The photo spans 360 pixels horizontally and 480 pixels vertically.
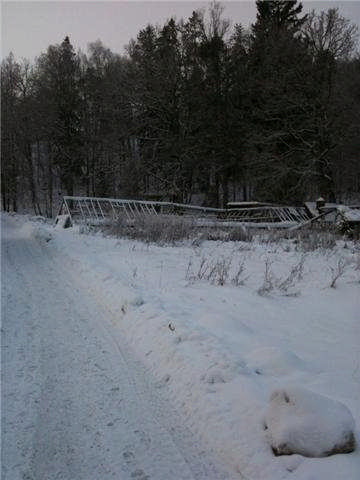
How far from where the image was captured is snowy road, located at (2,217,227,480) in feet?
8.39

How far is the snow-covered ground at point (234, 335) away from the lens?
2.78m

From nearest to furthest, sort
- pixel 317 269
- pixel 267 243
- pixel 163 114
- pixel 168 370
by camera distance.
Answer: pixel 168 370, pixel 317 269, pixel 267 243, pixel 163 114

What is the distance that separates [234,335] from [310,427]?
2.08 meters

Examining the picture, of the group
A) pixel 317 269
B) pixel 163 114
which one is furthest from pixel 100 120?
pixel 317 269

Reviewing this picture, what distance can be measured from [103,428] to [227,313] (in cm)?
275

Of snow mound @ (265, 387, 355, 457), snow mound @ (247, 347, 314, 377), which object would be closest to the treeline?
snow mound @ (247, 347, 314, 377)

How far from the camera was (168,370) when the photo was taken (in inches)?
149

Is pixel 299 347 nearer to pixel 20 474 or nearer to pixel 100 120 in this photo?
pixel 20 474

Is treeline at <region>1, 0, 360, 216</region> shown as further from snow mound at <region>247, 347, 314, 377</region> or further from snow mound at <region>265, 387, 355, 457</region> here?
snow mound at <region>265, 387, 355, 457</region>

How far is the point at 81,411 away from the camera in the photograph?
Result: 123 inches

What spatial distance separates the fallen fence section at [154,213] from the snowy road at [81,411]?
36.8 ft

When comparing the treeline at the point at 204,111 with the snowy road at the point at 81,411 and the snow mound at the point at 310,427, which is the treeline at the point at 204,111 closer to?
the snowy road at the point at 81,411

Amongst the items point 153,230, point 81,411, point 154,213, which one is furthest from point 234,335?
point 154,213

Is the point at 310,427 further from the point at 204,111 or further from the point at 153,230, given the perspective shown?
the point at 204,111
